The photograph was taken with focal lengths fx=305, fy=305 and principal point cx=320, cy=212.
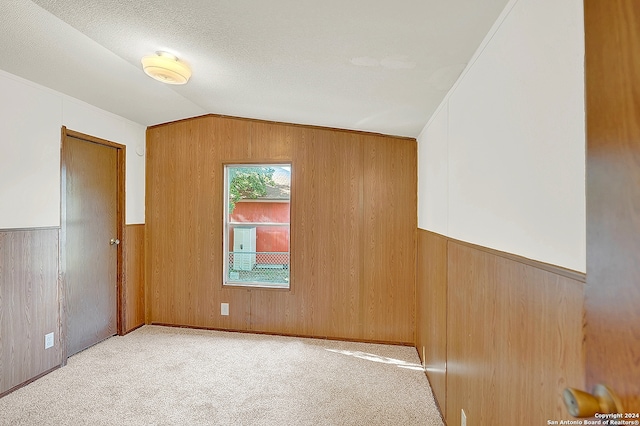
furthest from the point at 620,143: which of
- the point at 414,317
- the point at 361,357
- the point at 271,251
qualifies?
the point at 271,251

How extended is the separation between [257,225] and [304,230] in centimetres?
60

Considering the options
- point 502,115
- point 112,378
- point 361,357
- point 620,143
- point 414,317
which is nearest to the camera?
point 620,143

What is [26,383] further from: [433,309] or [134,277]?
[433,309]

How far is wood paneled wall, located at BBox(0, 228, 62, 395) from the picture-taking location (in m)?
2.27

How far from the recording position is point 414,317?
322 cm

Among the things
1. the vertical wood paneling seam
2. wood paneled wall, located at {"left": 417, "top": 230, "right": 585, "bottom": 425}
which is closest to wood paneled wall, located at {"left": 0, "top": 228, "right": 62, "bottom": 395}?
the vertical wood paneling seam

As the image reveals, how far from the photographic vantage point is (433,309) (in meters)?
2.37

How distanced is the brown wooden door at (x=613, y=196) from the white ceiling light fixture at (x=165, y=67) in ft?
7.05

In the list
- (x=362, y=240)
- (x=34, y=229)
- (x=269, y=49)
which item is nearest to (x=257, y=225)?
(x=362, y=240)

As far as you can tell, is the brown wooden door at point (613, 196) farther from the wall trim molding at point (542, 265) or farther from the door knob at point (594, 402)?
the wall trim molding at point (542, 265)

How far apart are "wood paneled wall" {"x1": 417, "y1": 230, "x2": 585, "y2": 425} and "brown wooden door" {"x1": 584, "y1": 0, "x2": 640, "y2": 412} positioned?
10.8 inches

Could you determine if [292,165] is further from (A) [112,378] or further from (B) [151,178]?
(A) [112,378]

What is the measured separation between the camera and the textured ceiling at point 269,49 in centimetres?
133

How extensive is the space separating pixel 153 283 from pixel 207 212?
111 centimetres
